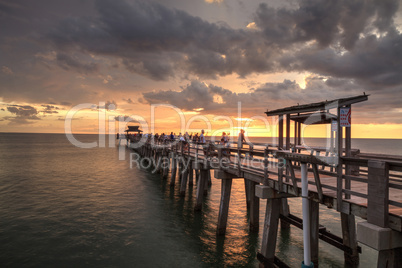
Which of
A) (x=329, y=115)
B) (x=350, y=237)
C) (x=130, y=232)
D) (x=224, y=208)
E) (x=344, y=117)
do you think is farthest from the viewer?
(x=130, y=232)

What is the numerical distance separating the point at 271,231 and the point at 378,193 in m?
3.75

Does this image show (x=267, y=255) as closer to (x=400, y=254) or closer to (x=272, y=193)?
(x=272, y=193)

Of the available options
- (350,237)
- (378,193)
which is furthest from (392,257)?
(350,237)

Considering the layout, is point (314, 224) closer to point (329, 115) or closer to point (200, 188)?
point (329, 115)

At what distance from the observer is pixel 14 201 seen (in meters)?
17.0

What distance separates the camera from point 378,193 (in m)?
4.18

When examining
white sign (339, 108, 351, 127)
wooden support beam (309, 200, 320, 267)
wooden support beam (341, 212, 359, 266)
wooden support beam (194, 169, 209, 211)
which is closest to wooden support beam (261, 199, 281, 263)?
wooden support beam (309, 200, 320, 267)

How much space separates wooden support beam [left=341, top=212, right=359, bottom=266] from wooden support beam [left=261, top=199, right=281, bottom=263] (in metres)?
2.74

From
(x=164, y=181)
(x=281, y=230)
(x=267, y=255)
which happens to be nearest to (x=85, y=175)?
(x=164, y=181)

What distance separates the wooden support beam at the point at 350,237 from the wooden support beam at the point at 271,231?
2736mm

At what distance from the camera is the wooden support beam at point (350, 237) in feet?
26.8

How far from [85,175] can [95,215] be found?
51.0ft

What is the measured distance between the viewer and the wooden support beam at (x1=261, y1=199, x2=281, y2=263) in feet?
23.8

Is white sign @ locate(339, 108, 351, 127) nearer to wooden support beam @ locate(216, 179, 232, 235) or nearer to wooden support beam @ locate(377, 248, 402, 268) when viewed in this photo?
wooden support beam @ locate(377, 248, 402, 268)
